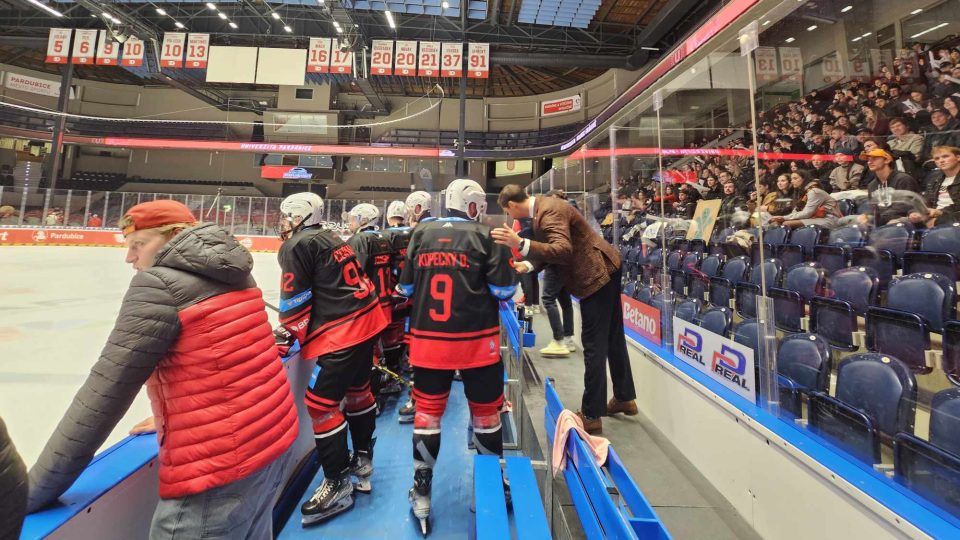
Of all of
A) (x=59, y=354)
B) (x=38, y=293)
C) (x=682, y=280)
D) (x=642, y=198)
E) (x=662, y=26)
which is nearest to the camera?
(x=59, y=354)

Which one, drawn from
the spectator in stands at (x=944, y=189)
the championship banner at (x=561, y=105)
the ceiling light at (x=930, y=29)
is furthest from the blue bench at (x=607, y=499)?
the championship banner at (x=561, y=105)

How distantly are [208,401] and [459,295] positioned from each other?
94 centimetres

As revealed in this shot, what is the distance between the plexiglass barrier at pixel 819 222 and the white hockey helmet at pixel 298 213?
2.24 metres

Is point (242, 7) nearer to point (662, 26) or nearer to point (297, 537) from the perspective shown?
point (662, 26)

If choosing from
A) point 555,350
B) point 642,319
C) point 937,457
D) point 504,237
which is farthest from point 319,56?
point 937,457

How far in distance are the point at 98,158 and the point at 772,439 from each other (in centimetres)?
2712

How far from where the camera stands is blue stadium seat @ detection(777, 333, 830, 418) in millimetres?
1708

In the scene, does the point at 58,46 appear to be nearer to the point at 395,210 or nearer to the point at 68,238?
the point at 68,238

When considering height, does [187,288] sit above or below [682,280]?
below

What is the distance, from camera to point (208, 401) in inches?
36.6

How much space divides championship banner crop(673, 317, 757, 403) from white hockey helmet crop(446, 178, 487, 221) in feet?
4.91

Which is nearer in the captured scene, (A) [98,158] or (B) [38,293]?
(B) [38,293]

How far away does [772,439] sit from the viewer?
1591mm

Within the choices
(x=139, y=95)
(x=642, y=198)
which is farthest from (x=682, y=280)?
(x=139, y=95)
